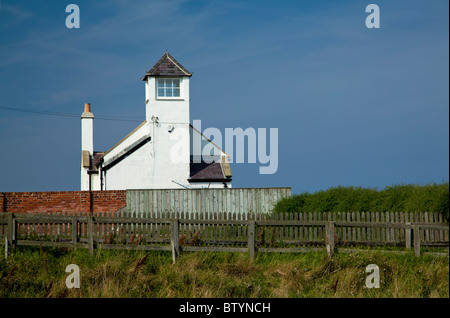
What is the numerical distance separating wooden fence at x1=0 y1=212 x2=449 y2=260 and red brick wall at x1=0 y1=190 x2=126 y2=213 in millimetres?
7283

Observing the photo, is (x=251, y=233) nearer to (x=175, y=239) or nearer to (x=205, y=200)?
(x=175, y=239)

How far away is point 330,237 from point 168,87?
17.7 metres

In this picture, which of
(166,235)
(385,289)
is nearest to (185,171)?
(166,235)

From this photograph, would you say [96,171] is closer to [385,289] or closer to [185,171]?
[185,171]

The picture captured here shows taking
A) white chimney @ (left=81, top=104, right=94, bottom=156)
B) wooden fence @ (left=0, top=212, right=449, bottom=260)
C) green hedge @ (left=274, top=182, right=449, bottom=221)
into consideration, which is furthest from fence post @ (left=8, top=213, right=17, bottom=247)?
white chimney @ (left=81, top=104, right=94, bottom=156)

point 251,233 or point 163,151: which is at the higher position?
point 163,151

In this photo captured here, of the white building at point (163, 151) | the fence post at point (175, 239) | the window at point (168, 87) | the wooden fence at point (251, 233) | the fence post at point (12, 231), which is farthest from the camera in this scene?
the window at point (168, 87)

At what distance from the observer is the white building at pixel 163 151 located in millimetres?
29531

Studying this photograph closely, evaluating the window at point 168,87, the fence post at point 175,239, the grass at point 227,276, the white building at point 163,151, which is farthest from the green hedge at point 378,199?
the window at point 168,87

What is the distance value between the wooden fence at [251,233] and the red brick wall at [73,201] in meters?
7.28

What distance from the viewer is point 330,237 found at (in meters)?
15.4

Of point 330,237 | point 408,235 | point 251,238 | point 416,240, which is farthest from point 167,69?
point 416,240

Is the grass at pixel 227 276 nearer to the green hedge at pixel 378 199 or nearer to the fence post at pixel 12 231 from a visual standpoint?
the fence post at pixel 12 231
